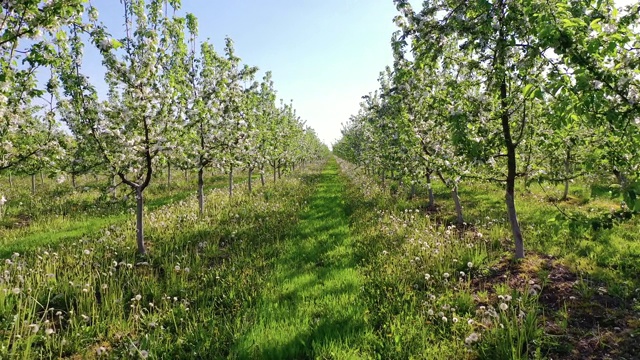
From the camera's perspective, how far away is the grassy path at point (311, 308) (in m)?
5.00

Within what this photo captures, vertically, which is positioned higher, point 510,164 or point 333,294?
point 510,164

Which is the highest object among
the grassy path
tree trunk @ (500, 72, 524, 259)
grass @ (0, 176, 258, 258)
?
tree trunk @ (500, 72, 524, 259)

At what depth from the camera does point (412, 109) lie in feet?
44.9

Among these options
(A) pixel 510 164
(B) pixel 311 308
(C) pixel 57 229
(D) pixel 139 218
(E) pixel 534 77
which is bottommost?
(B) pixel 311 308

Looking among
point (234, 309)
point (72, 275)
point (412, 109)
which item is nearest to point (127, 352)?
point (234, 309)

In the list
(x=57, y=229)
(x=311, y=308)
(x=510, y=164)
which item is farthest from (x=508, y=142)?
(x=57, y=229)

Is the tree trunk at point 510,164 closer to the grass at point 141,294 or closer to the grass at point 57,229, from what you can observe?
the grass at point 141,294

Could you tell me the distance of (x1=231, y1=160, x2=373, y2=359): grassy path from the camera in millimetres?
5004

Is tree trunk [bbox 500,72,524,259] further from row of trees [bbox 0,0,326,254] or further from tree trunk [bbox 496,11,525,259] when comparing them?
row of trees [bbox 0,0,326,254]

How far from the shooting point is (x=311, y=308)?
20.5 ft

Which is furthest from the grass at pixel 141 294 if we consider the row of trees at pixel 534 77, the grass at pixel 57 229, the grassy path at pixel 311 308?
the row of trees at pixel 534 77

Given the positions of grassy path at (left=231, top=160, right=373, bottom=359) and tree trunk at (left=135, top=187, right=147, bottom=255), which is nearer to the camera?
grassy path at (left=231, top=160, right=373, bottom=359)

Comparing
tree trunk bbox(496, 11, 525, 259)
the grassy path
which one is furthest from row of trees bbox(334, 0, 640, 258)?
the grassy path

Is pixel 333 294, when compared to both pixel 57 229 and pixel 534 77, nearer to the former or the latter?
pixel 534 77
